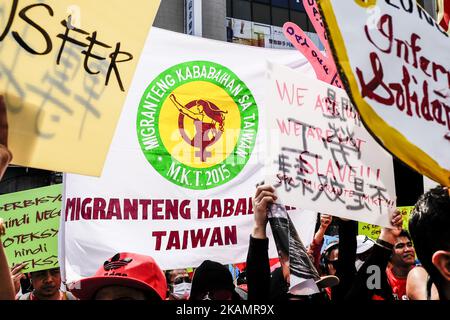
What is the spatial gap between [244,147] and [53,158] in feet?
6.52

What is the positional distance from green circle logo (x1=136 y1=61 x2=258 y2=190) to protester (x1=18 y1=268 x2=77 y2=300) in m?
1.38

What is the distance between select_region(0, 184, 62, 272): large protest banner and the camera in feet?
14.5

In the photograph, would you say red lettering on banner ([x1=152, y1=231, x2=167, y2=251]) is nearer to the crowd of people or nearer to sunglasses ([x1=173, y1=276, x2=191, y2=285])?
the crowd of people

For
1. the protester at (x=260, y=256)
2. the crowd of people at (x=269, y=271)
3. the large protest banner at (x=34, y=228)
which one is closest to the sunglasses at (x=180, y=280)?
the large protest banner at (x=34, y=228)

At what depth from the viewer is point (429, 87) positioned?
245cm

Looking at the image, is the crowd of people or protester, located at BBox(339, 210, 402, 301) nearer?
the crowd of people

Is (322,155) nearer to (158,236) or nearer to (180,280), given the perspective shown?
(158,236)

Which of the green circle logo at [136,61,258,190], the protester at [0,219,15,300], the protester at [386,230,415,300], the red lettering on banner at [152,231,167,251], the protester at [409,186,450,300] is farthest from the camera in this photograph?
the protester at [386,230,415,300]

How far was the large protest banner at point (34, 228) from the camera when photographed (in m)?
4.41

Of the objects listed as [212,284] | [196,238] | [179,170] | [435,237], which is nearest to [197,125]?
[179,170]

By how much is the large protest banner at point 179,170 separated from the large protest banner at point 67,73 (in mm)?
1449

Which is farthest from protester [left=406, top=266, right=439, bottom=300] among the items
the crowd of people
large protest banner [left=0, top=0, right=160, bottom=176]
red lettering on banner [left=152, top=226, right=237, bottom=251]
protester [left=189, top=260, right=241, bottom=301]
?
large protest banner [left=0, top=0, right=160, bottom=176]

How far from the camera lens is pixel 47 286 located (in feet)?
14.5

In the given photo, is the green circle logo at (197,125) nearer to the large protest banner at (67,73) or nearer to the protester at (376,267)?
the protester at (376,267)
